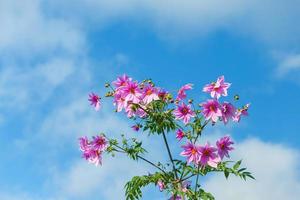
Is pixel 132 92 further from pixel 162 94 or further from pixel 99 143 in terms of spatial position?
pixel 99 143

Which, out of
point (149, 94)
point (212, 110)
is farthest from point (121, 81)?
point (212, 110)

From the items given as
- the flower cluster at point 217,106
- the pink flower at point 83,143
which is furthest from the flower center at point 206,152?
the pink flower at point 83,143

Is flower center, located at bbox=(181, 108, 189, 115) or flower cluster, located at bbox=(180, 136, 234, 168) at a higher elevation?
flower center, located at bbox=(181, 108, 189, 115)

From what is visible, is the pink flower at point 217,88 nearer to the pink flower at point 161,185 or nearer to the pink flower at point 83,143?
the pink flower at point 161,185

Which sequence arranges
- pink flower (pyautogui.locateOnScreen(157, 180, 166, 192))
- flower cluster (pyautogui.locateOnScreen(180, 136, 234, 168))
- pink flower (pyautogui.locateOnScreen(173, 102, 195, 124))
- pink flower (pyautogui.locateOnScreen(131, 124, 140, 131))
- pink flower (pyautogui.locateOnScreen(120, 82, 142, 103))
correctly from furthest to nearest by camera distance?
pink flower (pyautogui.locateOnScreen(131, 124, 140, 131))
pink flower (pyautogui.locateOnScreen(157, 180, 166, 192))
pink flower (pyautogui.locateOnScreen(173, 102, 195, 124))
pink flower (pyautogui.locateOnScreen(120, 82, 142, 103))
flower cluster (pyautogui.locateOnScreen(180, 136, 234, 168))

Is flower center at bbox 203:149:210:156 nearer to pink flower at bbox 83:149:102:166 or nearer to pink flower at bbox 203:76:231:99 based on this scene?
pink flower at bbox 203:76:231:99

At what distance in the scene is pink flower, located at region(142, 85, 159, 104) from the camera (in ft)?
28.8

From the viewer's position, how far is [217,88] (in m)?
8.53

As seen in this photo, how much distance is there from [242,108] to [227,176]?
3.55 ft

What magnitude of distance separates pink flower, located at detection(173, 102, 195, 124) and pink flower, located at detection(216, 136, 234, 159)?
789mm

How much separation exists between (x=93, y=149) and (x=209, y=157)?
2029 millimetres

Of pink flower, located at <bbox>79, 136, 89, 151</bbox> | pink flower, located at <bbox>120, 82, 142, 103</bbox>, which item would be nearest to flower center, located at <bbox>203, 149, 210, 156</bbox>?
pink flower, located at <bbox>120, 82, 142, 103</bbox>

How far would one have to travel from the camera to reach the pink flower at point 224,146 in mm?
8391

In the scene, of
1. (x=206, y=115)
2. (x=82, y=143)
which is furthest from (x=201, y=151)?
(x=82, y=143)
